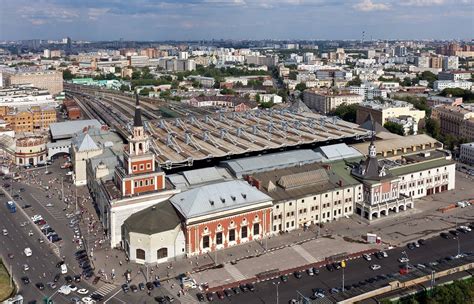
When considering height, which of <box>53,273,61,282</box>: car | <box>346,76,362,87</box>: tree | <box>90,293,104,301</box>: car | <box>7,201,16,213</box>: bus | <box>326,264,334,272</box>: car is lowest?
<box>90,293,104,301</box>: car

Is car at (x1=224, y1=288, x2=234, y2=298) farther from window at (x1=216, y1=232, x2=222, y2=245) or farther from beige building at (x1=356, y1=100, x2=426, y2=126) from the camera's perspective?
beige building at (x1=356, y1=100, x2=426, y2=126)

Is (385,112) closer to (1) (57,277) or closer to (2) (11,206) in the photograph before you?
(2) (11,206)

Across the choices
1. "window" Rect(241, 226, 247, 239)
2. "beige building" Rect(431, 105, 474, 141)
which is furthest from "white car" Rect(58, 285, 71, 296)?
"beige building" Rect(431, 105, 474, 141)

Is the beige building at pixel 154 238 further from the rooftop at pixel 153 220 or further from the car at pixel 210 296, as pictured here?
the car at pixel 210 296

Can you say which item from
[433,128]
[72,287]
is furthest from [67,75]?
[72,287]

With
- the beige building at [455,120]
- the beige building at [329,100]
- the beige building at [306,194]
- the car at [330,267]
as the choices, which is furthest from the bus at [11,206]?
the beige building at [329,100]

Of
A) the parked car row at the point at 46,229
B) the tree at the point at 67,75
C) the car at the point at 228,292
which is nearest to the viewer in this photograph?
the car at the point at 228,292

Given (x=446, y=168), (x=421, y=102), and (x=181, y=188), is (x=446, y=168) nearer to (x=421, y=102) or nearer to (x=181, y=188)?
(x=181, y=188)
